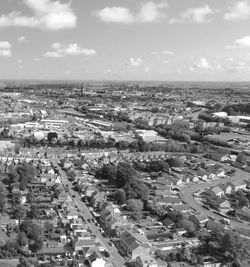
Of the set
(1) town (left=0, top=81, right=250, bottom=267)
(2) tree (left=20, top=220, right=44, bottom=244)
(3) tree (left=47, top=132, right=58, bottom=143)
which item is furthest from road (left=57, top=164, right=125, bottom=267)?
(3) tree (left=47, top=132, right=58, bottom=143)

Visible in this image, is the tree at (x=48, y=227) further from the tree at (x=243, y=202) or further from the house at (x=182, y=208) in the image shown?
the tree at (x=243, y=202)

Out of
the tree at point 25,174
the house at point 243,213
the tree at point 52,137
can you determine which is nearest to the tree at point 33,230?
the tree at point 25,174

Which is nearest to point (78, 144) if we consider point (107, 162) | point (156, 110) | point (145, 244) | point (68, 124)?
point (107, 162)

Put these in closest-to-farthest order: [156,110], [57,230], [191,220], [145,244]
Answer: [145,244] < [57,230] < [191,220] < [156,110]

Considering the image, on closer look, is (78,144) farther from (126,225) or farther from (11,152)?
(126,225)

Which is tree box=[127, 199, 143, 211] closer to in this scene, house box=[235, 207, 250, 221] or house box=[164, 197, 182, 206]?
house box=[164, 197, 182, 206]

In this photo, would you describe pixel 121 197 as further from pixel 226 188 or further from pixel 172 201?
pixel 226 188

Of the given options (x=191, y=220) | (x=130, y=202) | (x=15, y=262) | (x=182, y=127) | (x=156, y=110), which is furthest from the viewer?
(x=156, y=110)
